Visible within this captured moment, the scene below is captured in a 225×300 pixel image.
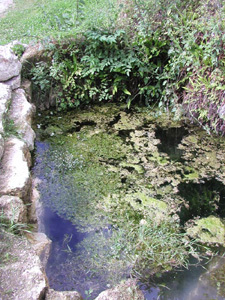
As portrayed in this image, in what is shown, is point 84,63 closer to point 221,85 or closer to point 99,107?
point 99,107

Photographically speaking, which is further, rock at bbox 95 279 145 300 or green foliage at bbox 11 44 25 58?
green foliage at bbox 11 44 25 58

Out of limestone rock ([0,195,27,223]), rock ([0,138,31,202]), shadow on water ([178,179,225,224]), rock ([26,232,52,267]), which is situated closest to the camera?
limestone rock ([0,195,27,223])

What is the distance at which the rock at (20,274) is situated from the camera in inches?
80.3

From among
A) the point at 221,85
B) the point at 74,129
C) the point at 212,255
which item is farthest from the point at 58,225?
the point at 221,85

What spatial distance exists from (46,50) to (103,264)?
12.7 ft

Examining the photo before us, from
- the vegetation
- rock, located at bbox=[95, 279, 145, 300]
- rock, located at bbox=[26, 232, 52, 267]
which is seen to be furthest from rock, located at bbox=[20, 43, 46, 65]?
rock, located at bbox=[95, 279, 145, 300]

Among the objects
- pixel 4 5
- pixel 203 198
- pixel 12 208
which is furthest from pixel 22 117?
pixel 4 5

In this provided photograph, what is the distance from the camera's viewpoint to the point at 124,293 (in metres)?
2.34

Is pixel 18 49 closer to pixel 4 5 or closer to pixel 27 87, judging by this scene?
pixel 27 87

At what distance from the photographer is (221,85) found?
429 cm

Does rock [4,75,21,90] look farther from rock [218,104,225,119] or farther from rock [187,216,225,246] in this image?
rock [187,216,225,246]

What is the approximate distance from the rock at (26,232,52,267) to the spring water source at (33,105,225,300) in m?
0.09

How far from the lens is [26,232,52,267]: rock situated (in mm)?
2699

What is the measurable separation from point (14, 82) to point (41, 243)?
2960mm
